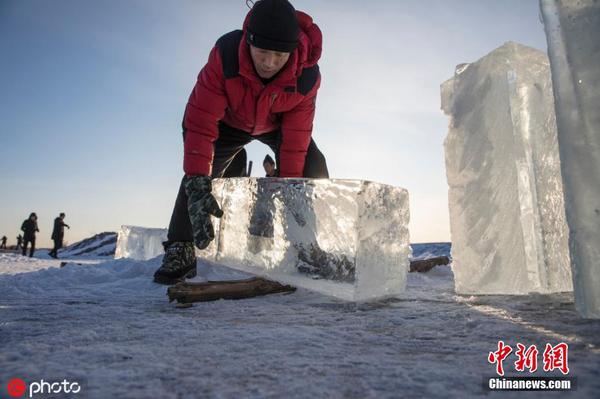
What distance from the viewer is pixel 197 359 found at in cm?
76

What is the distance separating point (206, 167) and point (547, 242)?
1.91m

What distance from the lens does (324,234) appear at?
1.65 metres

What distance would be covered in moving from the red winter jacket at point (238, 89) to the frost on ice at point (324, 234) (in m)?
0.36

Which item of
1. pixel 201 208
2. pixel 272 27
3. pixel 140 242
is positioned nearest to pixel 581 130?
pixel 272 27

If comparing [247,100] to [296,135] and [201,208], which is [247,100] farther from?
[201,208]

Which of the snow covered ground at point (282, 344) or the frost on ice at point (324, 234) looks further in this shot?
the frost on ice at point (324, 234)

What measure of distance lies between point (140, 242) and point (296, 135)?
4.62 meters

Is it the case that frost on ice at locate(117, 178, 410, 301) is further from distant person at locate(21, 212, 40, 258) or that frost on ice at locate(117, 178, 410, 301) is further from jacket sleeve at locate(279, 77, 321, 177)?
distant person at locate(21, 212, 40, 258)

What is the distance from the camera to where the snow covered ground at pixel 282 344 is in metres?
0.62

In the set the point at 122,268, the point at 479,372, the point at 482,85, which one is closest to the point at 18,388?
the point at 479,372

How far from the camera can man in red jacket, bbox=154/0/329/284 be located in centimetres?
196

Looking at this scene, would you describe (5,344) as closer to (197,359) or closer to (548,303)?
(197,359)

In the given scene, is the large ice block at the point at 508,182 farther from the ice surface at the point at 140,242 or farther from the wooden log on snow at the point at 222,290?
the ice surface at the point at 140,242

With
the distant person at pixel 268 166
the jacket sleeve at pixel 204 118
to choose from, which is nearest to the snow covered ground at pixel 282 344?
the jacket sleeve at pixel 204 118
